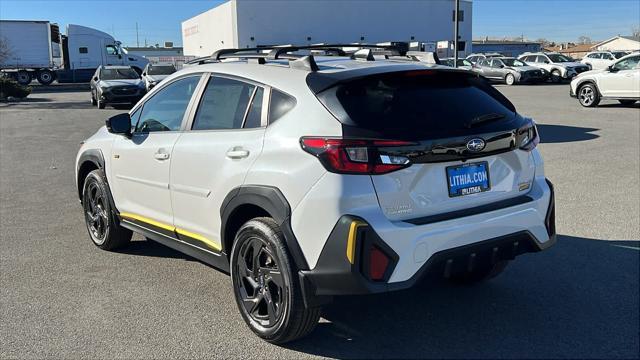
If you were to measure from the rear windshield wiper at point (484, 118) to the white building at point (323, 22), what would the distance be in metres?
60.6

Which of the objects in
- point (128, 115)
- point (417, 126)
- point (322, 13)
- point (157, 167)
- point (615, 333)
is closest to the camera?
point (417, 126)

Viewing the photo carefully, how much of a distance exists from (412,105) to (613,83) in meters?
16.7

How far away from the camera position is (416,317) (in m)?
3.93

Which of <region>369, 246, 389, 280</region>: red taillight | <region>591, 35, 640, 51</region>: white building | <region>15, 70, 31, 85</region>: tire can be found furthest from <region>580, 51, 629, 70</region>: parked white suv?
<region>591, 35, 640, 51</region>: white building

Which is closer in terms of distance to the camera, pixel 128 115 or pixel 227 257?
pixel 227 257

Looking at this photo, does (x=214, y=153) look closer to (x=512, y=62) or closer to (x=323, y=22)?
(x=512, y=62)

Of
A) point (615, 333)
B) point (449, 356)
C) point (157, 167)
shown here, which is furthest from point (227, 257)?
point (615, 333)

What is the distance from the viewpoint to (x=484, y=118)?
11.6 ft

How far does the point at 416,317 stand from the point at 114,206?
291cm

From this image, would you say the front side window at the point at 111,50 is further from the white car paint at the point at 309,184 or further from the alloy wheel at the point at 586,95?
the white car paint at the point at 309,184

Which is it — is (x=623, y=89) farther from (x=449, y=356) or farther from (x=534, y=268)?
(x=449, y=356)

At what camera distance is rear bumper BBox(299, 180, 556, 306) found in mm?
3031

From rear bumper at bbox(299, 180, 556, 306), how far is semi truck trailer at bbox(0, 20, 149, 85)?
4103cm

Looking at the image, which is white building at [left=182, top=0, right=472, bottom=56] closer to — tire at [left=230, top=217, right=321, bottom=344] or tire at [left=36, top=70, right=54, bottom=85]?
tire at [left=36, top=70, right=54, bottom=85]
